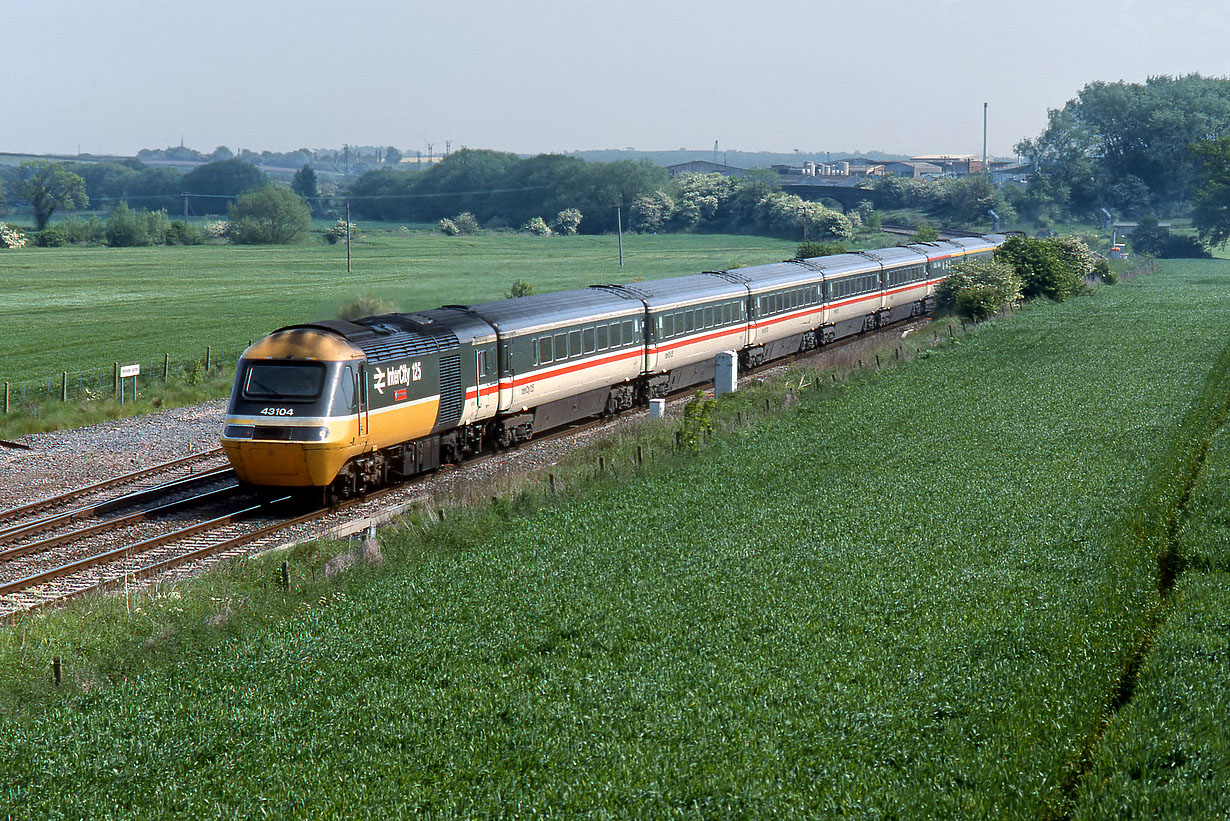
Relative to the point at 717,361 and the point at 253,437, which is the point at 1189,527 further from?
the point at 717,361

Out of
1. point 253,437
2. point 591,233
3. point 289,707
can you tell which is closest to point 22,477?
point 253,437

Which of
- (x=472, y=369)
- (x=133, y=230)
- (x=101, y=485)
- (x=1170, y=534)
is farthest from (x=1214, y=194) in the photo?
(x=101, y=485)

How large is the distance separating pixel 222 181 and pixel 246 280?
119914mm

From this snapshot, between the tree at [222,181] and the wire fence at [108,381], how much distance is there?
152797 mm

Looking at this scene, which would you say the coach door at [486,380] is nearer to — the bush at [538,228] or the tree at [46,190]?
the bush at [538,228]

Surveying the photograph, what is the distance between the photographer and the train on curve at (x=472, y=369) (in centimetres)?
2194

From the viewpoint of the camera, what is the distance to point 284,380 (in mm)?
22031

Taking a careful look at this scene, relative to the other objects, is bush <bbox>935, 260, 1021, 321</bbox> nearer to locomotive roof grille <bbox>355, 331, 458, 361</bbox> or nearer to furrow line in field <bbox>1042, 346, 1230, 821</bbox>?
furrow line in field <bbox>1042, 346, 1230, 821</bbox>

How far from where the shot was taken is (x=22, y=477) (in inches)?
1052

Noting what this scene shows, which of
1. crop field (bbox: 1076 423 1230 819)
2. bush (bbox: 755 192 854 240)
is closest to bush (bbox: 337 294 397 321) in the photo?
crop field (bbox: 1076 423 1230 819)

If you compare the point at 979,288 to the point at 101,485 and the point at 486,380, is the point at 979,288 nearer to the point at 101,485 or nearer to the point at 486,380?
the point at 486,380

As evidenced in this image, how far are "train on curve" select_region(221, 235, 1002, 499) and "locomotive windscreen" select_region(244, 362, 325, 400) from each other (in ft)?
0.09

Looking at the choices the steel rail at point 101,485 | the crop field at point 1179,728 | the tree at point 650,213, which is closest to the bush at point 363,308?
the steel rail at point 101,485

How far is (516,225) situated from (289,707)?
137806 millimetres
